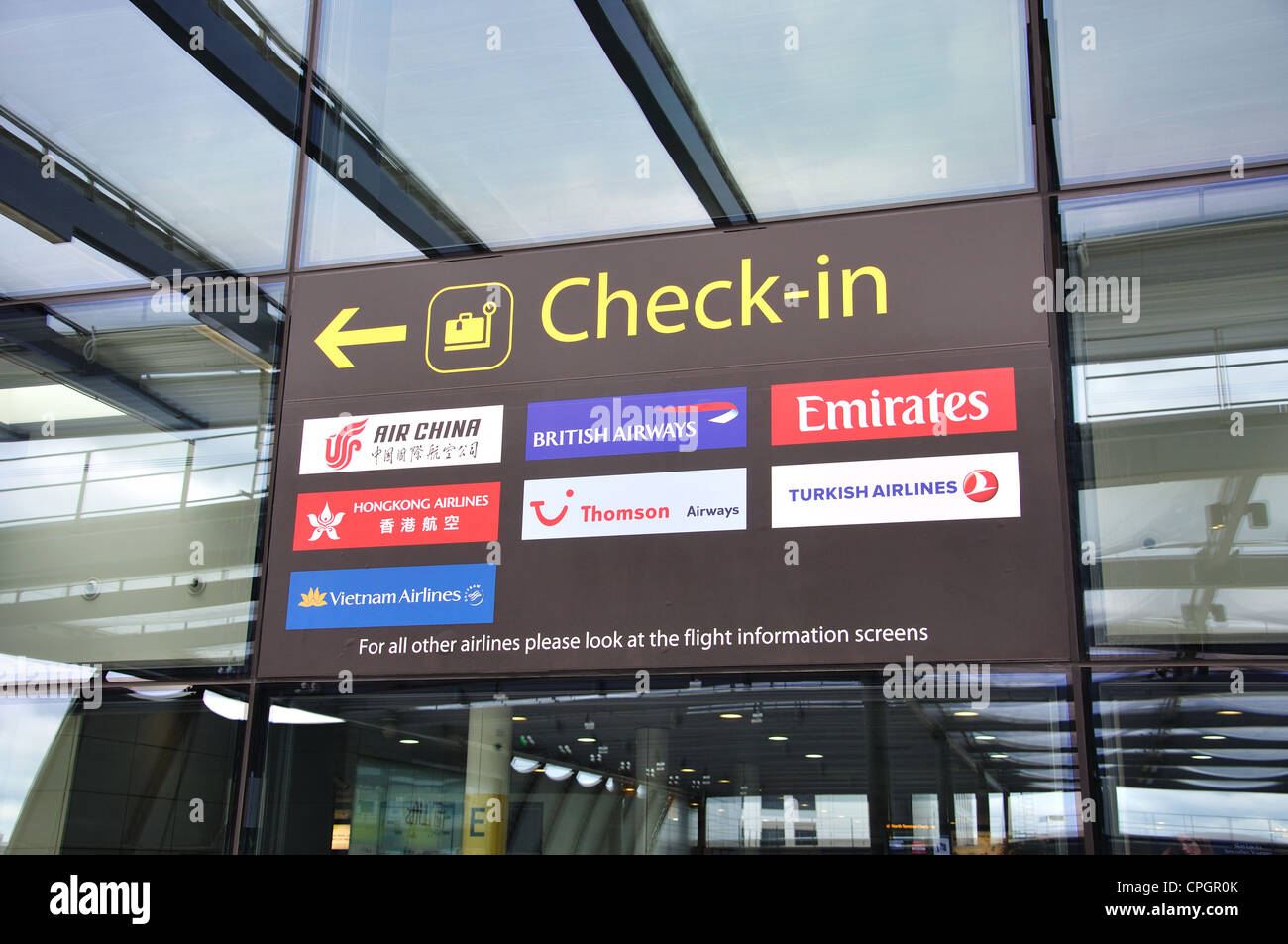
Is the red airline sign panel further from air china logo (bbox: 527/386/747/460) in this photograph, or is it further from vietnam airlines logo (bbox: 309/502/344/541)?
air china logo (bbox: 527/386/747/460)

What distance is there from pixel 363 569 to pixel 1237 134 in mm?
5482

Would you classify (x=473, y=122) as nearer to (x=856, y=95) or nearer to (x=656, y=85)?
(x=656, y=85)

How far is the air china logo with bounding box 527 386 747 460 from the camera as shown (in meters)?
7.03

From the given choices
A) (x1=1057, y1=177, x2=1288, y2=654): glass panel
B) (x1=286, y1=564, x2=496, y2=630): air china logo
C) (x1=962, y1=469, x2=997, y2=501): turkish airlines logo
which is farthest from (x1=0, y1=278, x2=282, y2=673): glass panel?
(x1=1057, y1=177, x2=1288, y2=654): glass panel

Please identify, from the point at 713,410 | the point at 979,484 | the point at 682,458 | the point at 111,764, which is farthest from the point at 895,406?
the point at 111,764

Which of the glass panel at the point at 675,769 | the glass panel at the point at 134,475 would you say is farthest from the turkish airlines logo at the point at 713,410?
the glass panel at the point at 134,475

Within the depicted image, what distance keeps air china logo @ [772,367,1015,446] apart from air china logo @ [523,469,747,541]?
1.41 ft

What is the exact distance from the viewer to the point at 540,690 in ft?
22.5

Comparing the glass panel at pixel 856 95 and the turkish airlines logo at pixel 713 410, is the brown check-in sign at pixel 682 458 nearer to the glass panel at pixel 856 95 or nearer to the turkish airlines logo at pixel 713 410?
the turkish airlines logo at pixel 713 410

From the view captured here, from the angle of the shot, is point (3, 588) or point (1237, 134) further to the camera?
point (3, 588)

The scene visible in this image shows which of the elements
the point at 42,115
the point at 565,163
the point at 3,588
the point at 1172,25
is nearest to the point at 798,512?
the point at 565,163

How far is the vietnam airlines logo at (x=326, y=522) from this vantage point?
24.5ft

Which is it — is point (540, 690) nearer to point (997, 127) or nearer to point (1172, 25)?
point (997, 127)
